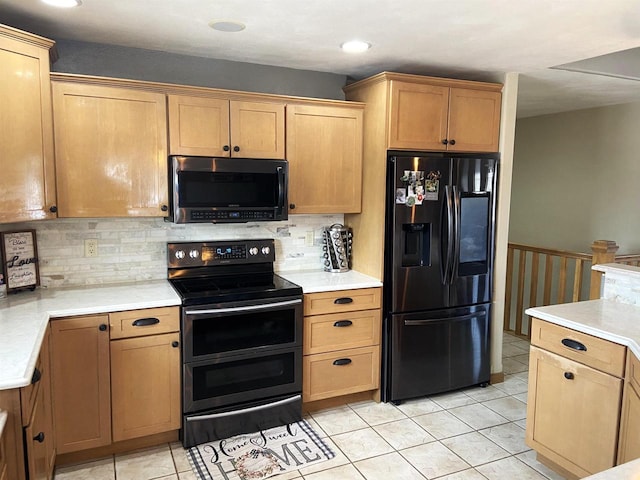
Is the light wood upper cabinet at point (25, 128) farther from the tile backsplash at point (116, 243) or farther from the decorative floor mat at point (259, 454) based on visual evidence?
the decorative floor mat at point (259, 454)

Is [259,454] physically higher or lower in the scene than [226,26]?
lower

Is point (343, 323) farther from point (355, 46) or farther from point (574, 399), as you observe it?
point (355, 46)

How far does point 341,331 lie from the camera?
3123 millimetres

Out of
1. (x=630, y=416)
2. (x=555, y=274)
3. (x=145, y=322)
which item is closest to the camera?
(x=630, y=416)

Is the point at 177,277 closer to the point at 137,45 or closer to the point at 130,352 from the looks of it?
the point at 130,352

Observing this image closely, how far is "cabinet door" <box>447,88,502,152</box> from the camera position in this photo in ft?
Result: 10.8

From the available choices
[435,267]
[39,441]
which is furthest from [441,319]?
[39,441]

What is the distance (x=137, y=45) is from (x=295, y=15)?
3.65 ft

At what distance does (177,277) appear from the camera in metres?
3.10

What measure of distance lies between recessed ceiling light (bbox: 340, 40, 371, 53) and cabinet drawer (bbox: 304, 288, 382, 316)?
148 cm

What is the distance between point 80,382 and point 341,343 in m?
1.53

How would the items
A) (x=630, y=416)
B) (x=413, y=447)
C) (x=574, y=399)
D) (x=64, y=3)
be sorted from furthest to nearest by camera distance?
(x=413, y=447)
(x=574, y=399)
(x=64, y=3)
(x=630, y=416)

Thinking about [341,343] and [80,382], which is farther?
[341,343]

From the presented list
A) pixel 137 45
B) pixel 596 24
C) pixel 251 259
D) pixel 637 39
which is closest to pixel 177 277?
pixel 251 259
